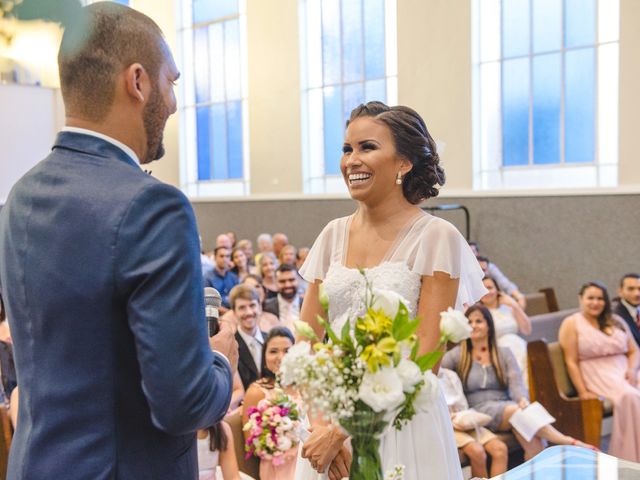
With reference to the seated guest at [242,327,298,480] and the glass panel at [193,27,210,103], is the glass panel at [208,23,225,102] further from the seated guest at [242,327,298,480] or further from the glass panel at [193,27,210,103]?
the seated guest at [242,327,298,480]

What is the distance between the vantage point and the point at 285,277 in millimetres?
7484

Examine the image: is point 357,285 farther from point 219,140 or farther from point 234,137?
point 219,140

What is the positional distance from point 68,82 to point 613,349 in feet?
18.4

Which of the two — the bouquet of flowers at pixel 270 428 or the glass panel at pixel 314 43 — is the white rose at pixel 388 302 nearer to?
the bouquet of flowers at pixel 270 428

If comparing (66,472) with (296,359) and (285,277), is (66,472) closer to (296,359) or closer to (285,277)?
(296,359)

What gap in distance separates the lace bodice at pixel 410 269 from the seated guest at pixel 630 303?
4.87 meters

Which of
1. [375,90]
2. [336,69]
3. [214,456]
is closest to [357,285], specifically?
[214,456]

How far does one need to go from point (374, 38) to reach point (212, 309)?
36.2 ft

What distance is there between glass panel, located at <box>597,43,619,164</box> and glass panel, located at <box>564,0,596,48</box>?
0.86 feet

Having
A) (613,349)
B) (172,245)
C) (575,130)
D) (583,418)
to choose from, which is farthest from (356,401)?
(575,130)

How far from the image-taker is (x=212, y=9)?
1482 cm

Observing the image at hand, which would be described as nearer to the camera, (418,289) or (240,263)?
(418,289)

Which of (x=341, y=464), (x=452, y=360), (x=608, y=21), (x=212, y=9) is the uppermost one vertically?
(x=212, y=9)

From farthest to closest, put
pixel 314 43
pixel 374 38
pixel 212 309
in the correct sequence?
pixel 314 43 → pixel 374 38 → pixel 212 309
